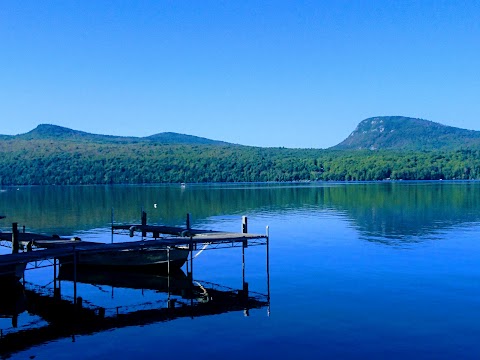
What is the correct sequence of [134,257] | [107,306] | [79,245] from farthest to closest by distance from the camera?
[134,257] < [79,245] < [107,306]

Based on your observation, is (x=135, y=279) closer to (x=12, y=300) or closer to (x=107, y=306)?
(x=107, y=306)

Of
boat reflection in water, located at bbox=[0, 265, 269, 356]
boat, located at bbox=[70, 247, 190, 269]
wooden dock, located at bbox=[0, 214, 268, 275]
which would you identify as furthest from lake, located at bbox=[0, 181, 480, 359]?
wooden dock, located at bbox=[0, 214, 268, 275]

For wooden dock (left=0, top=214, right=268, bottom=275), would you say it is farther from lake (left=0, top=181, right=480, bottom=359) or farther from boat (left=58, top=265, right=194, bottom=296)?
lake (left=0, top=181, right=480, bottom=359)

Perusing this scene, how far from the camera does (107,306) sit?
3083cm

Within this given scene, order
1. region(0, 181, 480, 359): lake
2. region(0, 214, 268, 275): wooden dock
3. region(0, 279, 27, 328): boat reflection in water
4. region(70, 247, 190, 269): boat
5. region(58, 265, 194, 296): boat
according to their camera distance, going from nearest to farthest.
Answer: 1. region(0, 181, 480, 359): lake
2. region(0, 279, 27, 328): boat reflection in water
3. region(0, 214, 268, 275): wooden dock
4. region(58, 265, 194, 296): boat
5. region(70, 247, 190, 269): boat

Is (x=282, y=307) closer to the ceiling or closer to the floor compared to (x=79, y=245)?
closer to the floor

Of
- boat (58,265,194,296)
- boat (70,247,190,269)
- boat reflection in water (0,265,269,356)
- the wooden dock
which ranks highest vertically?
the wooden dock

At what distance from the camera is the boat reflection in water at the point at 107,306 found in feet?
86.6

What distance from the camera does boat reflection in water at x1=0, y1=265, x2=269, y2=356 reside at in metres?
26.4

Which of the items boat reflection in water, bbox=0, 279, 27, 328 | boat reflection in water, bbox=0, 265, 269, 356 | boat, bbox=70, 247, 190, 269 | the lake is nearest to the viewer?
the lake

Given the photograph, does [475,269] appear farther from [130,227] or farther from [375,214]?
[375,214]

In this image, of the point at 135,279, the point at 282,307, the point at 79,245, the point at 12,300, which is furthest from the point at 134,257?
the point at 282,307

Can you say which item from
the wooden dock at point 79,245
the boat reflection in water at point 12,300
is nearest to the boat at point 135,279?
the wooden dock at point 79,245

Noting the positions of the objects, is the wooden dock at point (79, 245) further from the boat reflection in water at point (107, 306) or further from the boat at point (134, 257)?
the boat reflection in water at point (107, 306)
